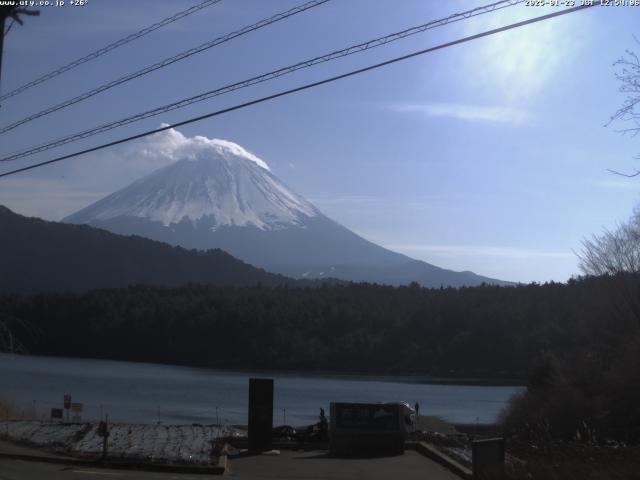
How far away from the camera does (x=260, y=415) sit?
67.5 feet

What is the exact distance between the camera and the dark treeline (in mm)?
Answer: 84938

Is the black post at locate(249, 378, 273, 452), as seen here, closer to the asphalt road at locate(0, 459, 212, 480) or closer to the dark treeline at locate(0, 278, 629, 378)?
the asphalt road at locate(0, 459, 212, 480)

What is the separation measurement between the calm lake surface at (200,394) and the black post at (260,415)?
1675 centimetres

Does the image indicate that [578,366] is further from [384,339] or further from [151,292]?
[151,292]

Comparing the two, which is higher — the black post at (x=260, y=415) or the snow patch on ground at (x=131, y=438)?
the black post at (x=260, y=415)

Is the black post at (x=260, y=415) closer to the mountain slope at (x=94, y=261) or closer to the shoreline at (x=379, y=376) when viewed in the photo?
the shoreline at (x=379, y=376)

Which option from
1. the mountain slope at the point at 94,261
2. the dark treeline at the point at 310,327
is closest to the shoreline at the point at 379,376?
the dark treeline at the point at 310,327

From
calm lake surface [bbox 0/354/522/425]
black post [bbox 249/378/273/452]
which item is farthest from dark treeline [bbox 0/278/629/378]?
black post [bbox 249/378/273/452]

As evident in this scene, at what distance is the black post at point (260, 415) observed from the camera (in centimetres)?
2058

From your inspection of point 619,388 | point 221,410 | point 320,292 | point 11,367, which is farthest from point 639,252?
point 320,292

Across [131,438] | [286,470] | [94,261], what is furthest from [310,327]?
[286,470]

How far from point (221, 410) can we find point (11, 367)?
46.0m

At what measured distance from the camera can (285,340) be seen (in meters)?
101

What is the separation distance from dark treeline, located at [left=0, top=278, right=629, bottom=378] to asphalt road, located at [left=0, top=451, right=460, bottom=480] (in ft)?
197
